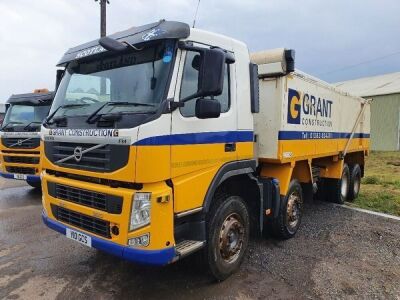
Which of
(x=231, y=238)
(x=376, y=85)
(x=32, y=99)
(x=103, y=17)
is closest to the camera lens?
(x=231, y=238)

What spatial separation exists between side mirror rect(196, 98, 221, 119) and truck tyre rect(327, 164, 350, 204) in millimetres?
5217

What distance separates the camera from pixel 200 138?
3.50 meters

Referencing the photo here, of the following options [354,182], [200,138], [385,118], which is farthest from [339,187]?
[385,118]

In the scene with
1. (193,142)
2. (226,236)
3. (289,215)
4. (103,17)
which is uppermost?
(103,17)

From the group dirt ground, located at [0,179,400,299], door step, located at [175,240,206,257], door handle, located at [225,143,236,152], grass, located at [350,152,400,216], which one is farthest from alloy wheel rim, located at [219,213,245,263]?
grass, located at [350,152,400,216]

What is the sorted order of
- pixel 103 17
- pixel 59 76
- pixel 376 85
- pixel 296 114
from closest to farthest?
pixel 59 76, pixel 296 114, pixel 103 17, pixel 376 85

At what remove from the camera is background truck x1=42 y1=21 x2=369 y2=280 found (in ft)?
10.1

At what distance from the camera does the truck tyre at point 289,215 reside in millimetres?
5141

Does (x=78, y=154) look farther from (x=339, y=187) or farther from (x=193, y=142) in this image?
(x=339, y=187)

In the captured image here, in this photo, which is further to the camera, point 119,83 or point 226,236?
point 226,236

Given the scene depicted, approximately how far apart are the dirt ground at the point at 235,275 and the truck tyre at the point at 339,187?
5.91ft

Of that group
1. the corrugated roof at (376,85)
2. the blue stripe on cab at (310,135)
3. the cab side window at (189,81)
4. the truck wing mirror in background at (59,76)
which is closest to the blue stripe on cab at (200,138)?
the cab side window at (189,81)

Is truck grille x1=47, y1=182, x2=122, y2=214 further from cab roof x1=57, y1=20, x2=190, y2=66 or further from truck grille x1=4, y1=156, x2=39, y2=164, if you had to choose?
truck grille x1=4, y1=156, x2=39, y2=164

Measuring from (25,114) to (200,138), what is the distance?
269 inches
